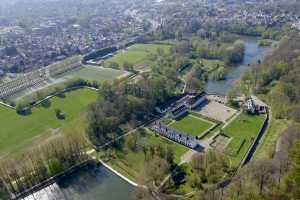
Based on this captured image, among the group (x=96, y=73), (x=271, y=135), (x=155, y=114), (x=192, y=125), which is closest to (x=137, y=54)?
(x=96, y=73)

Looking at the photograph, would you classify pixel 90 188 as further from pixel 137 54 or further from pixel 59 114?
pixel 137 54

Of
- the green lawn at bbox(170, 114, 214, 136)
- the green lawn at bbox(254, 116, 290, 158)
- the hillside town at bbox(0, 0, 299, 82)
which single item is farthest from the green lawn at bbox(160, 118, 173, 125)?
the hillside town at bbox(0, 0, 299, 82)

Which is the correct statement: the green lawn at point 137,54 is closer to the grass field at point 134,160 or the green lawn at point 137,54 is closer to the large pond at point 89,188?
the grass field at point 134,160

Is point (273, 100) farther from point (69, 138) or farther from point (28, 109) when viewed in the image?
point (28, 109)

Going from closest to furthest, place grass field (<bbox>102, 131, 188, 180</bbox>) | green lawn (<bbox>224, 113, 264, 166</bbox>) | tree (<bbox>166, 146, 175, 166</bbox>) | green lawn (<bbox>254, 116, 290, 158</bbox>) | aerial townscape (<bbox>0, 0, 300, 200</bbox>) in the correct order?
1. aerial townscape (<bbox>0, 0, 300, 200</bbox>)
2. tree (<bbox>166, 146, 175, 166</bbox>)
3. grass field (<bbox>102, 131, 188, 180</bbox>)
4. green lawn (<bbox>254, 116, 290, 158</bbox>)
5. green lawn (<bbox>224, 113, 264, 166</bbox>)

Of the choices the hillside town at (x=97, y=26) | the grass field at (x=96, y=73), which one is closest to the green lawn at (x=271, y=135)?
the grass field at (x=96, y=73)

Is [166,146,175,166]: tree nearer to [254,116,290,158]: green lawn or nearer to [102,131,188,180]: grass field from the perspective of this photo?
[102,131,188,180]: grass field

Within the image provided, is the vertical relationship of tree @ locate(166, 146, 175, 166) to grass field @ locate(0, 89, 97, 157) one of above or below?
above
